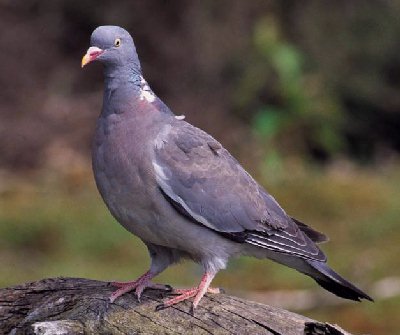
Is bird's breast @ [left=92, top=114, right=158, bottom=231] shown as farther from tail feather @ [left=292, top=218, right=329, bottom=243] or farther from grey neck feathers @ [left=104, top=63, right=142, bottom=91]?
tail feather @ [left=292, top=218, right=329, bottom=243]

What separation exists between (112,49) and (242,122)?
292 inches

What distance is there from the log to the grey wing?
1.37ft

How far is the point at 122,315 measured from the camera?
4.81 meters

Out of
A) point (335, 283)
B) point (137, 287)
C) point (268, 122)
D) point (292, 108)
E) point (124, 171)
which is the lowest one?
point (137, 287)

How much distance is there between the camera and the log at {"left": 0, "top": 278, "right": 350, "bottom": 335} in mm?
4668

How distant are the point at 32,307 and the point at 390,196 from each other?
5450mm

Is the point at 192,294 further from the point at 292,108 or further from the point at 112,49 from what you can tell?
the point at 292,108

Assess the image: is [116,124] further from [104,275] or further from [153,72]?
[153,72]

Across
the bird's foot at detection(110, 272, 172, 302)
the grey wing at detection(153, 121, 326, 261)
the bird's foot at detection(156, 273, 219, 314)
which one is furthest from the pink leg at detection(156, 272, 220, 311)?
the grey wing at detection(153, 121, 326, 261)

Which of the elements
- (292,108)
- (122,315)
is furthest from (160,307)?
(292,108)

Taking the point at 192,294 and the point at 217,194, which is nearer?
the point at 192,294

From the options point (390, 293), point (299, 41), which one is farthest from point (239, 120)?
point (390, 293)

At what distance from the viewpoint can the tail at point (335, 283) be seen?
5.40 meters

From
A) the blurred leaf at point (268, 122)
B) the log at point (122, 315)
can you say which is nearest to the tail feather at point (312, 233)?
the log at point (122, 315)
